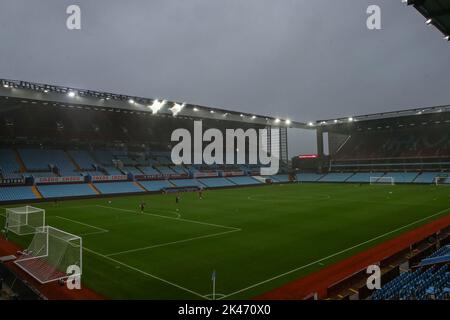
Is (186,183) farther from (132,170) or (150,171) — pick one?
(132,170)

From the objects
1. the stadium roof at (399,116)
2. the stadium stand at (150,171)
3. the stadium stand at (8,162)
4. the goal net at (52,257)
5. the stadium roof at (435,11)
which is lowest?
the goal net at (52,257)

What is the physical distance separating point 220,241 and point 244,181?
50.1 m

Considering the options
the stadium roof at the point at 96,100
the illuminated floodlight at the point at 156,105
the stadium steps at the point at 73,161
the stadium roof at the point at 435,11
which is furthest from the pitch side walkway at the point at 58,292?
the stadium steps at the point at 73,161

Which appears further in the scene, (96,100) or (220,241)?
(96,100)

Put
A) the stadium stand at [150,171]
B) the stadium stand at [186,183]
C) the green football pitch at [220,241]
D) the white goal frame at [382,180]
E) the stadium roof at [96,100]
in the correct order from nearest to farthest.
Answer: the green football pitch at [220,241] < the stadium roof at [96,100] < the stadium stand at [186,183] < the stadium stand at [150,171] < the white goal frame at [382,180]

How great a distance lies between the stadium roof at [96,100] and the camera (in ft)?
122

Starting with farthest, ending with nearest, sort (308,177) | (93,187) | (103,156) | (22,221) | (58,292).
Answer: (308,177)
(103,156)
(93,187)
(22,221)
(58,292)

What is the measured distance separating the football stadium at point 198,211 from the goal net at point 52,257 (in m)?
0.07

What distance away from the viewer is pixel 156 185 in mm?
56469

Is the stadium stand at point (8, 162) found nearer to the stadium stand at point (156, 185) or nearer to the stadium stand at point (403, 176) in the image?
the stadium stand at point (156, 185)

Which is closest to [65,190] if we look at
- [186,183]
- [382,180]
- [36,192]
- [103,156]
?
[36,192]

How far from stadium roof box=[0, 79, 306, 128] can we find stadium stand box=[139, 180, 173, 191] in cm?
1303

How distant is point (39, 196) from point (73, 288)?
36310 millimetres

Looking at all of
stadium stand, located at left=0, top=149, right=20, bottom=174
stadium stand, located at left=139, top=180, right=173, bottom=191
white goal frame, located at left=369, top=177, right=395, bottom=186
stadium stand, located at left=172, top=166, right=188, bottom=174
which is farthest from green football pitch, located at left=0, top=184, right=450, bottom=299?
white goal frame, located at left=369, top=177, right=395, bottom=186
